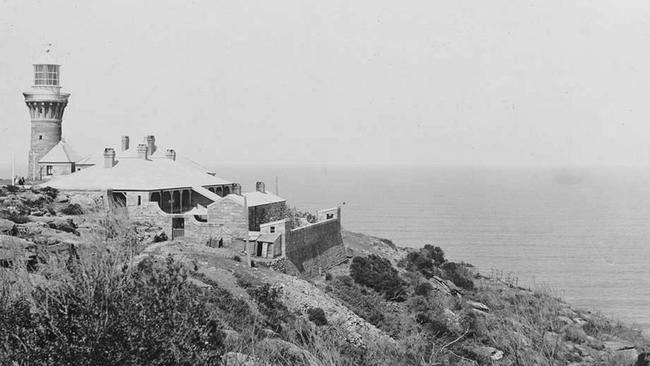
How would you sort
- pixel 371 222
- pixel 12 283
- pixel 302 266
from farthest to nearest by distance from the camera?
pixel 371 222 → pixel 302 266 → pixel 12 283

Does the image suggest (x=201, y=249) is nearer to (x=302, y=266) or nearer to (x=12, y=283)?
(x=302, y=266)

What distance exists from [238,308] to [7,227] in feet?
35.4

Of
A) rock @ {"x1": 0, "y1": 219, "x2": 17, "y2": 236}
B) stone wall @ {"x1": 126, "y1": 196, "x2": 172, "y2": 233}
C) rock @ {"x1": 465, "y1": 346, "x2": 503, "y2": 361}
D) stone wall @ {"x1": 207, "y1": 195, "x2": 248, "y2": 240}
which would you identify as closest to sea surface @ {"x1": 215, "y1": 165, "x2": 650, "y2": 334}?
rock @ {"x1": 465, "y1": 346, "x2": 503, "y2": 361}

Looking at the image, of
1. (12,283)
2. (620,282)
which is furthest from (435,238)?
(12,283)

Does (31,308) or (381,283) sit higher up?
(31,308)

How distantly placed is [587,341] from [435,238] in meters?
58.4

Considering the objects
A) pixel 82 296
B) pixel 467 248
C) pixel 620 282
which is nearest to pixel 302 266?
pixel 82 296

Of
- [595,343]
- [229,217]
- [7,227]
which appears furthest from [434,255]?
[7,227]

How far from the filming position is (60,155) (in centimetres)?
4912

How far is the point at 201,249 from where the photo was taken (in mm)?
34312

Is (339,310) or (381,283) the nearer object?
(339,310)

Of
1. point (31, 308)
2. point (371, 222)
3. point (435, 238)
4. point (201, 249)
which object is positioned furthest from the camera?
point (371, 222)

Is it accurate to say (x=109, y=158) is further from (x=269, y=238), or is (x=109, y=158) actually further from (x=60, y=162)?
(x=269, y=238)

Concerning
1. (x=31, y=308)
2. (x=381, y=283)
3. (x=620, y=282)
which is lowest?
(x=620, y=282)
